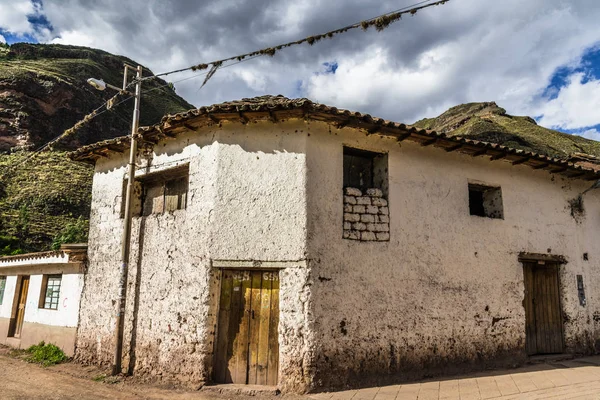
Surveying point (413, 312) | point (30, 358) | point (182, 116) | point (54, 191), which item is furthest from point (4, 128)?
point (413, 312)

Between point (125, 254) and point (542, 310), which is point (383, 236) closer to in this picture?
point (542, 310)

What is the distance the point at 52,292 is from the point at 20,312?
7.75 ft

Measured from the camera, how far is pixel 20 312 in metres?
10.5

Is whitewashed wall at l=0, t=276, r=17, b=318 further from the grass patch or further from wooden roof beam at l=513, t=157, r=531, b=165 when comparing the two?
wooden roof beam at l=513, t=157, r=531, b=165

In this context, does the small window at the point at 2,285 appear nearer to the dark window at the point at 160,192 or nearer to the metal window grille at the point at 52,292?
the metal window grille at the point at 52,292

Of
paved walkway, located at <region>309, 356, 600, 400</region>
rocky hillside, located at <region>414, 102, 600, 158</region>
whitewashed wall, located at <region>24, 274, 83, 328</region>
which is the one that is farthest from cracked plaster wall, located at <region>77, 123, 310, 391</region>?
rocky hillside, located at <region>414, 102, 600, 158</region>

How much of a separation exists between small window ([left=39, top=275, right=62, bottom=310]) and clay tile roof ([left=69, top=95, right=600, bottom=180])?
3374 millimetres

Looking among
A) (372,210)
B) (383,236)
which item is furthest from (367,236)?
(372,210)

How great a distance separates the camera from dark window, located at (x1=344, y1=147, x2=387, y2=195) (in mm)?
6938

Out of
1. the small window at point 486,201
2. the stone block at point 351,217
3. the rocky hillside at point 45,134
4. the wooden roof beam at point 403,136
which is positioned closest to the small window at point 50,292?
the stone block at point 351,217

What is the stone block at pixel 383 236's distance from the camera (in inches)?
258

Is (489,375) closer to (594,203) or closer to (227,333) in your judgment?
(227,333)

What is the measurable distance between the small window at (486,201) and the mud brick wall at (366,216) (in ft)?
8.39

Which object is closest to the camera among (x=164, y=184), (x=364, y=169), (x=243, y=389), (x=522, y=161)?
(x=243, y=389)
